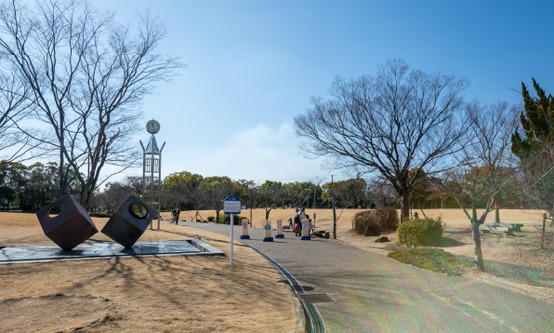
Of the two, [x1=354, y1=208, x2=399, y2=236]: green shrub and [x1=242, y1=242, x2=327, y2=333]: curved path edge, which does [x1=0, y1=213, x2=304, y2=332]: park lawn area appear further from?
[x1=354, y1=208, x2=399, y2=236]: green shrub

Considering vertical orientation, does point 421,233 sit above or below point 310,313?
above

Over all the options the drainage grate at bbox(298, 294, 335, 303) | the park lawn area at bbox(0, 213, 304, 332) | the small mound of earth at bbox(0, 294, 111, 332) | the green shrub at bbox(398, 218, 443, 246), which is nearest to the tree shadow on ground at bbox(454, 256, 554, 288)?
the green shrub at bbox(398, 218, 443, 246)

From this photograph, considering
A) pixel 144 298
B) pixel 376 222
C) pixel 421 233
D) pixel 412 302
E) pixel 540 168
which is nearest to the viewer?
pixel 144 298

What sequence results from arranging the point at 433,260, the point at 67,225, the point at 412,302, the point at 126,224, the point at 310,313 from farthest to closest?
the point at 126,224 < the point at 67,225 < the point at 433,260 < the point at 412,302 < the point at 310,313

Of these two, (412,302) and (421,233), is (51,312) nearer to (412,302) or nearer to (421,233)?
(412,302)

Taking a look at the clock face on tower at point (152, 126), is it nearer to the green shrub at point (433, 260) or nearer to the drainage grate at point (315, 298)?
the green shrub at point (433, 260)

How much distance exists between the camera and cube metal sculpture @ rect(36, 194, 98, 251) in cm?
1027

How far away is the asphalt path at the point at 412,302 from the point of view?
15.7ft

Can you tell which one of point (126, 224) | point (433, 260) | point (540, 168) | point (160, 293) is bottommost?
point (433, 260)

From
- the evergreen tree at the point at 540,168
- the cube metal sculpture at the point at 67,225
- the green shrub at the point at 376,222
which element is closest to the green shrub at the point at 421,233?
the evergreen tree at the point at 540,168

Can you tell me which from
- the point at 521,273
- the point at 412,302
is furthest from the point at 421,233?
the point at 412,302

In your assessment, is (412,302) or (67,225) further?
(67,225)

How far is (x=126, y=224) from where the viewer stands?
11000 mm

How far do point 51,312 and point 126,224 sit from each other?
6.48 m
